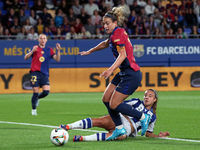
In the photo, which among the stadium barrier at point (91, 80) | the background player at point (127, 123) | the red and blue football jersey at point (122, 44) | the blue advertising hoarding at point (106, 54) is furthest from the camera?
the blue advertising hoarding at point (106, 54)

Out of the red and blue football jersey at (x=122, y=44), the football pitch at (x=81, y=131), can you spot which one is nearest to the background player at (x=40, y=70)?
the football pitch at (x=81, y=131)

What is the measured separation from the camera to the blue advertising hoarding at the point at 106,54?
2294 cm

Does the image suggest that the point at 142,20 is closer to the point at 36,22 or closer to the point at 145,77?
the point at 145,77

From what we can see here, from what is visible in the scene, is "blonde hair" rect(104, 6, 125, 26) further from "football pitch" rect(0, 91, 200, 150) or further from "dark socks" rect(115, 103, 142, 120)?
"football pitch" rect(0, 91, 200, 150)

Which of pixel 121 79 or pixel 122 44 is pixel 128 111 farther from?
pixel 122 44

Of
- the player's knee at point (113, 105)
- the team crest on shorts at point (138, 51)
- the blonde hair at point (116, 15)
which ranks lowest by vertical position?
the player's knee at point (113, 105)

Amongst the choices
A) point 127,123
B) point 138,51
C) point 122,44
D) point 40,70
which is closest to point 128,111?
point 127,123

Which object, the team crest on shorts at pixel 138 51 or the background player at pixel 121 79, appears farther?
the team crest on shorts at pixel 138 51

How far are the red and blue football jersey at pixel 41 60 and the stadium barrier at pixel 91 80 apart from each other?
8239 millimetres

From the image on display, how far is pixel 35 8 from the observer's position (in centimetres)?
2350

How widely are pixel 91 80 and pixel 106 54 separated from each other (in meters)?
3.44

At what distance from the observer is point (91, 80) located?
68.0 ft

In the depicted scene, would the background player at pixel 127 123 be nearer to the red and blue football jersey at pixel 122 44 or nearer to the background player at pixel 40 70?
the red and blue football jersey at pixel 122 44

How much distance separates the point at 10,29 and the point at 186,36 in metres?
9.91
